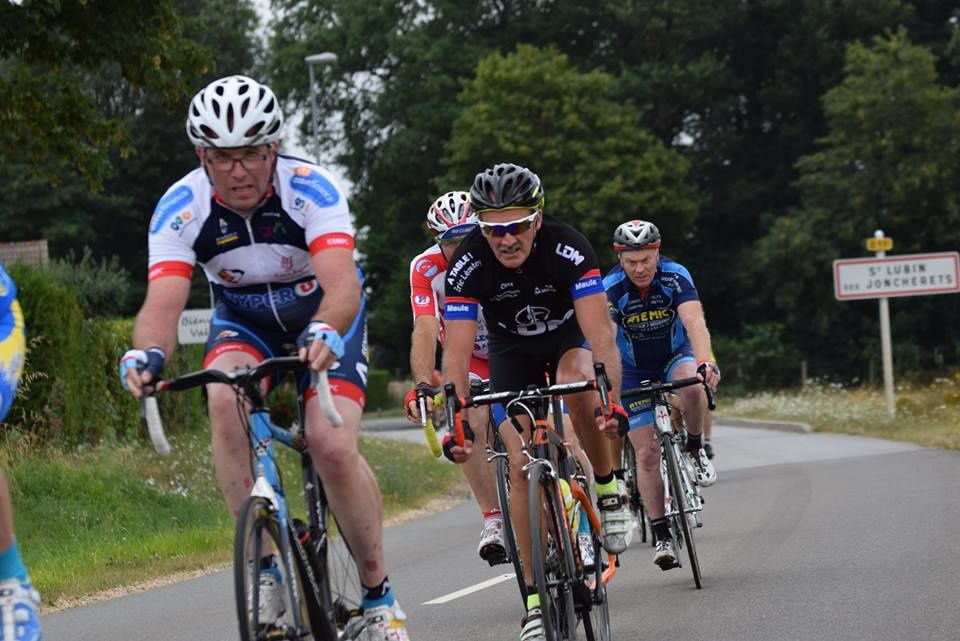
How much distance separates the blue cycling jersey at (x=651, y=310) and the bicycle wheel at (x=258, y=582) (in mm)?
5724

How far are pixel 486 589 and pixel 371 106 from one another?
53598mm

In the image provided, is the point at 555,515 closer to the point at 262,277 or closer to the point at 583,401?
the point at 583,401

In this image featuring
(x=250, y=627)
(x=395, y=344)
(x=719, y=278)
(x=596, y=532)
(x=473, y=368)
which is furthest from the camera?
(x=395, y=344)

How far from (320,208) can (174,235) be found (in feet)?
1.73

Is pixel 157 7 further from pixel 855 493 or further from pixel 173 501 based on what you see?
Answer: pixel 855 493

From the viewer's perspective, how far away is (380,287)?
63.1 meters

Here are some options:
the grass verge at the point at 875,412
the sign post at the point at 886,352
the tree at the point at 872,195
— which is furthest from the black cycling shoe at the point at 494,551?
the tree at the point at 872,195

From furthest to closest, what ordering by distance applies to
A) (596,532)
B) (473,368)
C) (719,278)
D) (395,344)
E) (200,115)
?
1. (395,344)
2. (719,278)
3. (473,368)
4. (596,532)
5. (200,115)

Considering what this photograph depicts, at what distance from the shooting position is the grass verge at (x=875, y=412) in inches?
1050

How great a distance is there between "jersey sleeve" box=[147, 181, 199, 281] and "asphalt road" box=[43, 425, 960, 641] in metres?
2.99

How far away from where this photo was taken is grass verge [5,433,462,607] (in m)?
12.4

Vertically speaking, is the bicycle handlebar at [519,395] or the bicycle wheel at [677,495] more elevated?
the bicycle handlebar at [519,395]

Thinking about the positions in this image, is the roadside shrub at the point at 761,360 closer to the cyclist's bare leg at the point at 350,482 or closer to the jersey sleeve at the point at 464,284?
the jersey sleeve at the point at 464,284

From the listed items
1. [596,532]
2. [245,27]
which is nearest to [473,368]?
[596,532]
